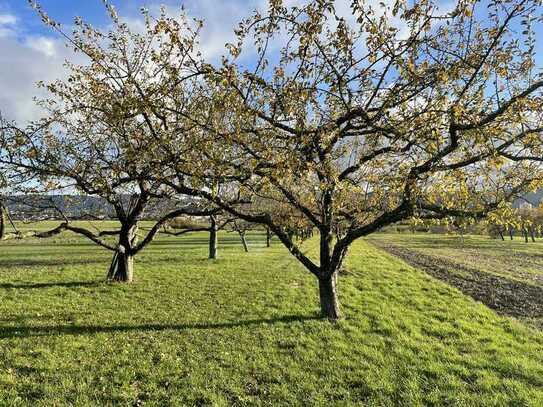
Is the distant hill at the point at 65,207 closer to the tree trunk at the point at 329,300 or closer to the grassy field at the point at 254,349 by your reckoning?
the grassy field at the point at 254,349

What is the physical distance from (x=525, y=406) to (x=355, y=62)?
699 centimetres

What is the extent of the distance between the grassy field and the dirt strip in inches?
45.7

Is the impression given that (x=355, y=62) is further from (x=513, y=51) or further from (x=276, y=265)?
(x=276, y=265)

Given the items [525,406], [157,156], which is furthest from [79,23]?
[525,406]

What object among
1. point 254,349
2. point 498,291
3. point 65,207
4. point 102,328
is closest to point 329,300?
point 254,349

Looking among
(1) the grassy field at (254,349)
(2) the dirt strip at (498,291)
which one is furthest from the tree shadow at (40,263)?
(2) the dirt strip at (498,291)

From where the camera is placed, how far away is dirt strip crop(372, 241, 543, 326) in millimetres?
13867

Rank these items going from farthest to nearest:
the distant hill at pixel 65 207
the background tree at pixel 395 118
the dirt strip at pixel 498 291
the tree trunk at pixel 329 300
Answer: the dirt strip at pixel 498 291, the distant hill at pixel 65 207, the tree trunk at pixel 329 300, the background tree at pixel 395 118

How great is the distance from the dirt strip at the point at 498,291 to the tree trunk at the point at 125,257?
15669 millimetres

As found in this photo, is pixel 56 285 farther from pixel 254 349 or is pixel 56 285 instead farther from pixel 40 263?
pixel 254 349

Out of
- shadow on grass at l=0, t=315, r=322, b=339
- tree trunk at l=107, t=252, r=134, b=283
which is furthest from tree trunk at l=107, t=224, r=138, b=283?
shadow on grass at l=0, t=315, r=322, b=339

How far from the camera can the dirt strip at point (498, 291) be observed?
13867mm

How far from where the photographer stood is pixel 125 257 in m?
16.7

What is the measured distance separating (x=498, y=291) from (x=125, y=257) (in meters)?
18.2
